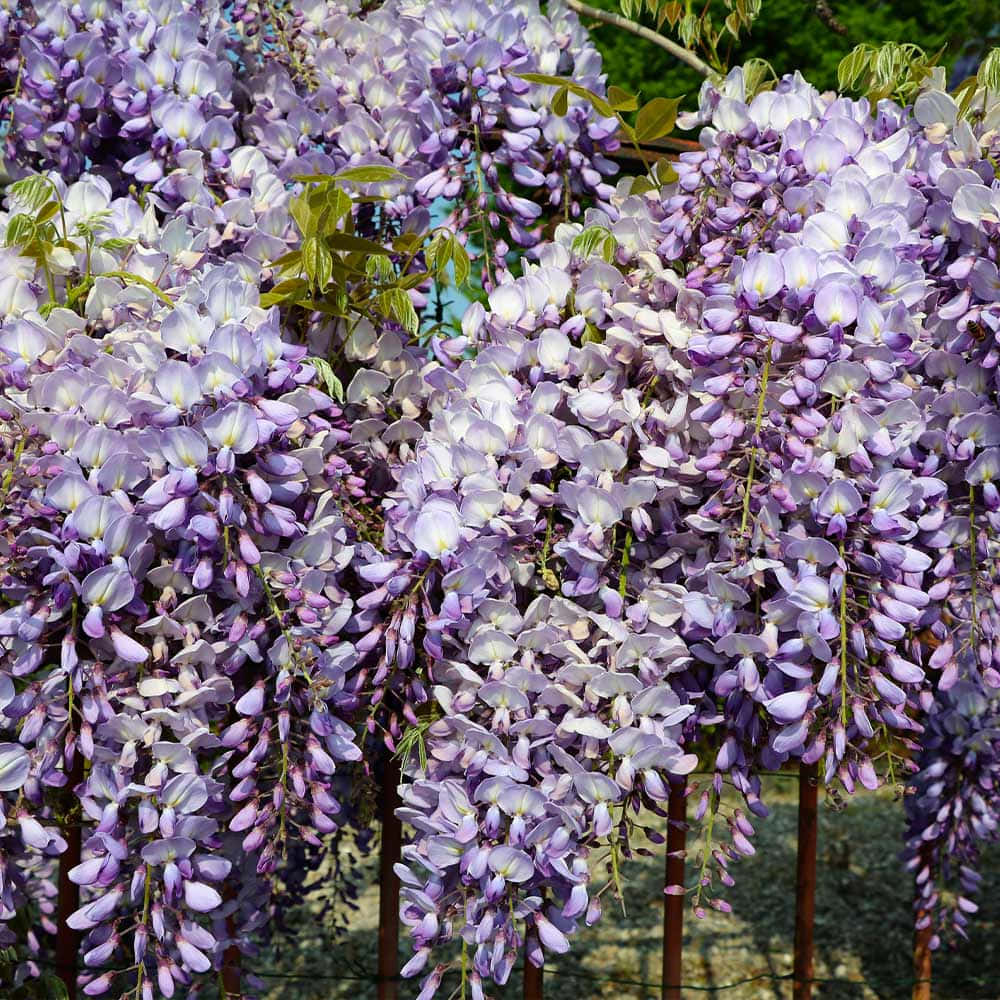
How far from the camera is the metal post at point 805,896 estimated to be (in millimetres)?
1877

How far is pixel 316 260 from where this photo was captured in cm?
135

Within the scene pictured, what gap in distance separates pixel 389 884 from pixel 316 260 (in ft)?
3.19

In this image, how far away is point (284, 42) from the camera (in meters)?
1.79

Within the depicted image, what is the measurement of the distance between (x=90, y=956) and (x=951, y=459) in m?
1.12

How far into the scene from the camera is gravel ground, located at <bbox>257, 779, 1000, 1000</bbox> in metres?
2.84

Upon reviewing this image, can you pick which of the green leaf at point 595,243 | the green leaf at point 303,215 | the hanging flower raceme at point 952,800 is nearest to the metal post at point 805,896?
the hanging flower raceme at point 952,800

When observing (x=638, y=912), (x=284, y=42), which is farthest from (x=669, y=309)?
(x=638, y=912)

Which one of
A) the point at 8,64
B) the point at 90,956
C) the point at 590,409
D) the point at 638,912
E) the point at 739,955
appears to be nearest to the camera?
the point at 90,956

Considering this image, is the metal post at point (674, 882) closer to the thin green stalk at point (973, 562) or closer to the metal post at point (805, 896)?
the metal post at point (805, 896)

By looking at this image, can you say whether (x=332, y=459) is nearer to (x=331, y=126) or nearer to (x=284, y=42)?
(x=331, y=126)

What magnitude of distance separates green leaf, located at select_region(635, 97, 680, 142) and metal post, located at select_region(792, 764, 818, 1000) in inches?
41.4

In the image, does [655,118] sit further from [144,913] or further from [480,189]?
[144,913]

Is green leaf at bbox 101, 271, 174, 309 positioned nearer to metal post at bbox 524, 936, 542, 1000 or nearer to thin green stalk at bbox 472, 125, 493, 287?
thin green stalk at bbox 472, 125, 493, 287

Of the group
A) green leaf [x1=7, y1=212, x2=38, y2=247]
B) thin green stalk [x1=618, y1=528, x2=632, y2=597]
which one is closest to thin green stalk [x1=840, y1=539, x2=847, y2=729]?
thin green stalk [x1=618, y1=528, x2=632, y2=597]
